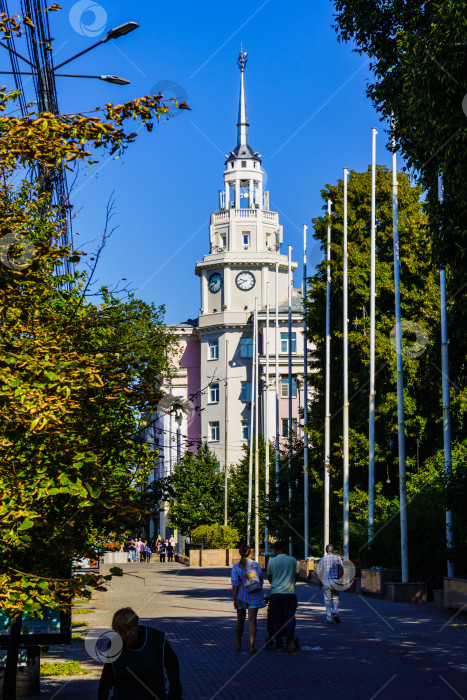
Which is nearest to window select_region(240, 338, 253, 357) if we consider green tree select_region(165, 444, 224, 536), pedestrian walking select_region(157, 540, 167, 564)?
green tree select_region(165, 444, 224, 536)

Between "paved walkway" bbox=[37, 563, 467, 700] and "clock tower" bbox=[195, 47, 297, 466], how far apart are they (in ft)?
184

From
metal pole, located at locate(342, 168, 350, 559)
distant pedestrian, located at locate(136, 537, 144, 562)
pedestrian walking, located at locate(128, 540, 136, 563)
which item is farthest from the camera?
pedestrian walking, located at locate(128, 540, 136, 563)

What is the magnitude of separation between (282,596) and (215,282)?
70.1m

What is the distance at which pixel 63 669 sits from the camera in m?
14.8

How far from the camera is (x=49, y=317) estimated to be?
877cm

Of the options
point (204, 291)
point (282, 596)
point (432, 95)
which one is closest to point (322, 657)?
point (282, 596)

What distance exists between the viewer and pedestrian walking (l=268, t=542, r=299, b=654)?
15694 millimetres

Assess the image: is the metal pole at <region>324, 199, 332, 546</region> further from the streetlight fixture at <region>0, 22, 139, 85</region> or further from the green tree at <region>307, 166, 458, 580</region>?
the streetlight fixture at <region>0, 22, 139, 85</region>

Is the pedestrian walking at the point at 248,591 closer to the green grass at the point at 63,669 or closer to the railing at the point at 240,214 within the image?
the green grass at the point at 63,669

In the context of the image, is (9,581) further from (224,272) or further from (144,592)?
(224,272)

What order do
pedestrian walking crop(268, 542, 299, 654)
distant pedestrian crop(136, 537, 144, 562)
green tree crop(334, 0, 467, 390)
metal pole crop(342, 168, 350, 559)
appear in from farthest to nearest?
1. distant pedestrian crop(136, 537, 144, 562)
2. metal pole crop(342, 168, 350, 559)
3. pedestrian walking crop(268, 542, 299, 654)
4. green tree crop(334, 0, 467, 390)

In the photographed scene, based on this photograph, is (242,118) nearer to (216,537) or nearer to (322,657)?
(216,537)

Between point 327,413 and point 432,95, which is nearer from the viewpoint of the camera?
point 432,95

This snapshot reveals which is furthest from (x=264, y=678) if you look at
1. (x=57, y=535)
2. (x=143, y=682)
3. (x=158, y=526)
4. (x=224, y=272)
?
(x=158, y=526)
